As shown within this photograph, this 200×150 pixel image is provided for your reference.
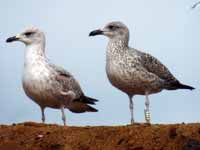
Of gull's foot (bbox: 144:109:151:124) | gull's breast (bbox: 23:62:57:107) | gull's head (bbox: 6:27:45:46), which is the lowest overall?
gull's foot (bbox: 144:109:151:124)

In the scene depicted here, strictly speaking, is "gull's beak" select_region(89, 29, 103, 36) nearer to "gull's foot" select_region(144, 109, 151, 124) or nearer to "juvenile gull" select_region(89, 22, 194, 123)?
"juvenile gull" select_region(89, 22, 194, 123)

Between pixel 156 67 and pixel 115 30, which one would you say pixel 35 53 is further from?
pixel 156 67

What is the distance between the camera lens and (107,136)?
13.6 m

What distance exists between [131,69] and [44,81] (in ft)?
6.54

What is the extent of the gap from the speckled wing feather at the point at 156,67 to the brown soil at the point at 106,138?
4.10m

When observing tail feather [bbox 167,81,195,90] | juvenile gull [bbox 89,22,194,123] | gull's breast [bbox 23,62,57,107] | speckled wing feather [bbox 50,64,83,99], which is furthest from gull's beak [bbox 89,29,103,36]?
tail feather [bbox 167,81,195,90]

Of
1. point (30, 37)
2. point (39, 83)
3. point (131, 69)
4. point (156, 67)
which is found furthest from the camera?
point (156, 67)

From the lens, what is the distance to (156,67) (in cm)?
1858

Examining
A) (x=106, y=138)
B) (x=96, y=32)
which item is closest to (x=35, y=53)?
(x=96, y=32)

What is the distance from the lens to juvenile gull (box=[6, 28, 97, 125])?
16938 millimetres

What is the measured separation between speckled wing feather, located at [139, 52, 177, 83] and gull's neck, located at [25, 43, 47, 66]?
7.59 feet

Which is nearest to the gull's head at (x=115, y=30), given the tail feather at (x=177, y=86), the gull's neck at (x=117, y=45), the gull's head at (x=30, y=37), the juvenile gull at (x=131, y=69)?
the juvenile gull at (x=131, y=69)

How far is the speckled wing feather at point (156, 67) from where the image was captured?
59.3 feet

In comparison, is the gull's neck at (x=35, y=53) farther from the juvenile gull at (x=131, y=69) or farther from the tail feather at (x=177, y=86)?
the tail feather at (x=177, y=86)
